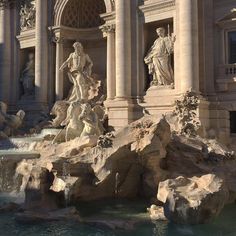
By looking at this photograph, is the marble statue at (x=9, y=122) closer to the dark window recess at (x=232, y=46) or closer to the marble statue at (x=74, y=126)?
the marble statue at (x=74, y=126)

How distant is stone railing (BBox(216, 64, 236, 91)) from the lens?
16375 millimetres

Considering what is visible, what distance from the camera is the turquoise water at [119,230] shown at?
9.03 m

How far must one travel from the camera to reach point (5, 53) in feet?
76.7

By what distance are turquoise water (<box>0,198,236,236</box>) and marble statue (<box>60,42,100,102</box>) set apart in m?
10.2

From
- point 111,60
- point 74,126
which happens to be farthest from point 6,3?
point 74,126

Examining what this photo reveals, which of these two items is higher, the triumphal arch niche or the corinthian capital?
the corinthian capital

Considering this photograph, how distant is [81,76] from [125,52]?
10.4 ft

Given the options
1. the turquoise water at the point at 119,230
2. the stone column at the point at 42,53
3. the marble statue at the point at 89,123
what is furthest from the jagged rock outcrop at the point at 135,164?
the stone column at the point at 42,53

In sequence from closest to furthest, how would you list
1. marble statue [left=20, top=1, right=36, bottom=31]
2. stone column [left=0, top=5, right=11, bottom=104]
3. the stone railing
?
the stone railing → marble statue [left=20, top=1, right=36, bottom=31] → stone column [left=0, top=5, right=11, bottom=104]

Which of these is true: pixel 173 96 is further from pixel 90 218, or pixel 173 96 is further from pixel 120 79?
pixel 90 218

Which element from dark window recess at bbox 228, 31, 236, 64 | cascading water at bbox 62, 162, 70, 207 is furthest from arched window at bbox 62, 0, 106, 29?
cascading water at bbox 62, 162, 70, 207

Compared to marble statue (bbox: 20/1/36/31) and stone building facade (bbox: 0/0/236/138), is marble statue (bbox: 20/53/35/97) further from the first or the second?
marble statue (bbox: 20/1/36/31)

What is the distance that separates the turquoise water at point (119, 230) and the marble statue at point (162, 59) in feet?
26.1

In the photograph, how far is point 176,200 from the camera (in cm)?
940
